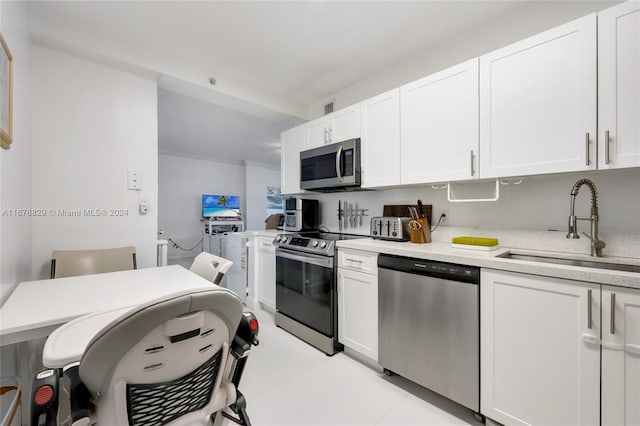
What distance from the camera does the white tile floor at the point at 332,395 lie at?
153 cm

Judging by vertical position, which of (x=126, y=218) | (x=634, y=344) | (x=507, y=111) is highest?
(x=507, y=111)

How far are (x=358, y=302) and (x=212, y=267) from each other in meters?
1.13

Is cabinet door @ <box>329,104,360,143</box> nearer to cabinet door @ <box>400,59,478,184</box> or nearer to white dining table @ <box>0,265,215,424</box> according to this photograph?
cabinet door @ <box>400,59,478,184</box>

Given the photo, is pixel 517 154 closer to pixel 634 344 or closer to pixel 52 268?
pixel 634 344

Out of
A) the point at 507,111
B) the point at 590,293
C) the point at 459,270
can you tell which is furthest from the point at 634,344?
the point at 507,111

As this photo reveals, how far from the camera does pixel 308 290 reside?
95.7 inches

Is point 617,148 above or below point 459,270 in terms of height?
above

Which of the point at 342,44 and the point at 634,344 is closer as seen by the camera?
the point at 634,344

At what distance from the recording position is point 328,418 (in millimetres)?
1523

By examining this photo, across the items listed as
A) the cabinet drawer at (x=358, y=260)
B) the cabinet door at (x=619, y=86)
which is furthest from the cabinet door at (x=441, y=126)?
the cabinet drawer at (x=358, y=260)

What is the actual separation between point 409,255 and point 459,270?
308mm

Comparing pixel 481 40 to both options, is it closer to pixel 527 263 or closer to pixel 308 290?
pixel 527 263

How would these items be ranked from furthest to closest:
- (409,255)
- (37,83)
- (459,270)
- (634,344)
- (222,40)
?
(222,40), (37,83), (409,255), (459,270), (634,344)

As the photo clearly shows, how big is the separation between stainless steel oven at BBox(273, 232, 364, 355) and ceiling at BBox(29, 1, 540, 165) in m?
1.70
